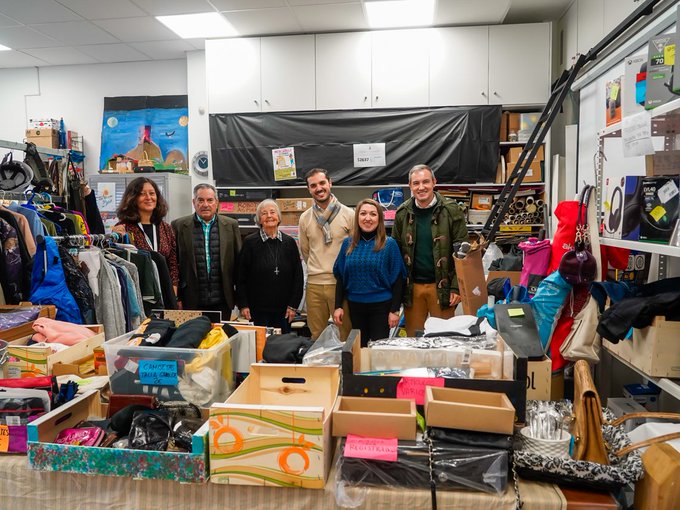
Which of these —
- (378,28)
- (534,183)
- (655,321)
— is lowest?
(655,321)

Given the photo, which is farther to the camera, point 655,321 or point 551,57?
point 551,57

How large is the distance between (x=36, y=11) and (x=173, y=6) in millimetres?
1245

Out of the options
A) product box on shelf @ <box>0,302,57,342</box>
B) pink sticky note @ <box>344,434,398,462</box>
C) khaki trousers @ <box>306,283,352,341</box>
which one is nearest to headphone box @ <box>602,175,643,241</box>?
pink sticky note @ <box>344,434,398,462</box>

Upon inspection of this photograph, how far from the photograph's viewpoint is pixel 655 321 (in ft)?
5.43

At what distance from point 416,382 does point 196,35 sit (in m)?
4.57

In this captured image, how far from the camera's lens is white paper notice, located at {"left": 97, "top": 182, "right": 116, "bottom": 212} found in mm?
5145

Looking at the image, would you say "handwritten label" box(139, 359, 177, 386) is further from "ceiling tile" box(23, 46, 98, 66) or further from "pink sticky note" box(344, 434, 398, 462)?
"ceiling tile" box(23, 46, 98, 66)

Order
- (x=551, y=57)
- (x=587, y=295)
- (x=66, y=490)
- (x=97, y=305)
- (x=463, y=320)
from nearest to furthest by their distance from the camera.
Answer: (x=66, y=490) < (x=587, y=295) < (x=463, y=320) < (x=97, y=305) < (x=551, y=57)

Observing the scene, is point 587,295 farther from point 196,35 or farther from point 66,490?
point 196,35

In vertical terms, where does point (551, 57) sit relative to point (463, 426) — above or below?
above

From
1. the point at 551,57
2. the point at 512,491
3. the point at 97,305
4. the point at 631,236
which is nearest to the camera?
the point at 512,491

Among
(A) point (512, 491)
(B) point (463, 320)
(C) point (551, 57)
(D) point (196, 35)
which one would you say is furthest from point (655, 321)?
(D) point (196, 35)

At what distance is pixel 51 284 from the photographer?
2598 millimetres

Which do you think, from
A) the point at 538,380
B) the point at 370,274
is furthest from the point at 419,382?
the point at 370,274
